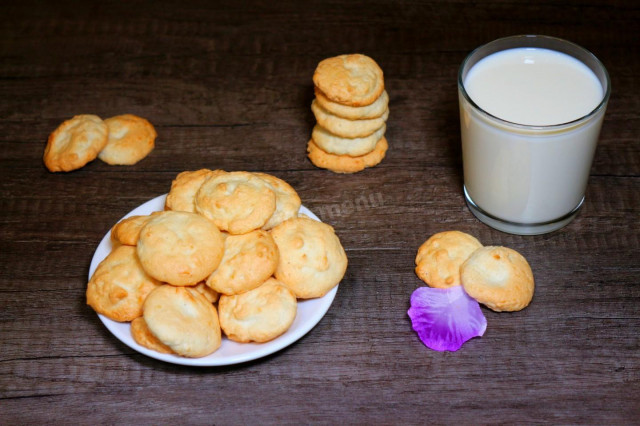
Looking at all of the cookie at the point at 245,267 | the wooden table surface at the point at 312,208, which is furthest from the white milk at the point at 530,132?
the cookie at the point at 245,267

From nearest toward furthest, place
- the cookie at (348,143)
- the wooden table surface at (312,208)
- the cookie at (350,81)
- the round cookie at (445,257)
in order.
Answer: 1. the wooden table surface at (312,208)
2. the round cookie at (445,257)
3. the cookie at (350,81)
4. the cookie at (348,143)

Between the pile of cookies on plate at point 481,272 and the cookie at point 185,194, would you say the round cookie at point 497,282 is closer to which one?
the pile of cookies on plate at point 481,272

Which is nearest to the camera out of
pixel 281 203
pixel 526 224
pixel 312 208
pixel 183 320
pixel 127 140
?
pixel 183 320

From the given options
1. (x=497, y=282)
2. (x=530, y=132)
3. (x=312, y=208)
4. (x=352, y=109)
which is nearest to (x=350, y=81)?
(x=352, y=109)

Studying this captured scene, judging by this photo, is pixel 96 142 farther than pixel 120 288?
Yes

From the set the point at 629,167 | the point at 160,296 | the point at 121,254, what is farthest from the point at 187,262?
the point at 629,167

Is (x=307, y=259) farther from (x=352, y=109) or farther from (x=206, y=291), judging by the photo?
(x=352, y=109)
